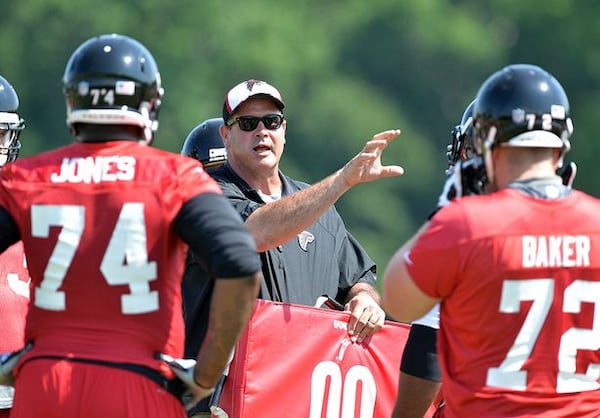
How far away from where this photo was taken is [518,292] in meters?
5.25

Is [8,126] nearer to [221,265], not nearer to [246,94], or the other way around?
[246,94]

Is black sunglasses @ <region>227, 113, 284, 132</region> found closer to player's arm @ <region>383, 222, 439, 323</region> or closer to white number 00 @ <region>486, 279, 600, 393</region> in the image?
player's arm @ <region>383, 222, 439, 323</region>

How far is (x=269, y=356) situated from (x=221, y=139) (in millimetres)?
1595

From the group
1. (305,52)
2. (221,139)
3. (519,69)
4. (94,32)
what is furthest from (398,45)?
(519,69)

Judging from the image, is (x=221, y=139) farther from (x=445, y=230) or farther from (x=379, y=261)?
(x=379, y=261)

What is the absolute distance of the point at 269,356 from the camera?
A: 23.7ft

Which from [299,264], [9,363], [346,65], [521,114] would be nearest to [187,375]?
[9,363]

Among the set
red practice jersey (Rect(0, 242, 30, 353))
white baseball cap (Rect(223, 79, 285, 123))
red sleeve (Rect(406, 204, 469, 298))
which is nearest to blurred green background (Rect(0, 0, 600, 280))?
white baseball cap (Rect(223, 79, 285, 123))

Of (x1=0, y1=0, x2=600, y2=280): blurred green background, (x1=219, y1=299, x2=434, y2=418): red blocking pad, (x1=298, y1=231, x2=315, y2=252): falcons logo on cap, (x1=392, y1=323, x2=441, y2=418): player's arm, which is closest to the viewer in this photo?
(x1=392, y1=323, x2=441, y2=418): player's arm

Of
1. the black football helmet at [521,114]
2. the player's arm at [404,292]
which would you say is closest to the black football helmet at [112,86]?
the player's arm at [404,292]

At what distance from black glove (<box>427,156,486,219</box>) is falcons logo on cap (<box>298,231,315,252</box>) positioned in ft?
6.83

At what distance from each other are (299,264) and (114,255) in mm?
2452

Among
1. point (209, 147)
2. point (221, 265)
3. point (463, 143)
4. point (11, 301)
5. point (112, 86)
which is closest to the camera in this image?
point (221, 265)

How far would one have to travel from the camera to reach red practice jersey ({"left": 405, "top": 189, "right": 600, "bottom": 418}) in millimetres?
5238
